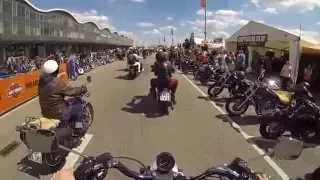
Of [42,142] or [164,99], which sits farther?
[164,99]

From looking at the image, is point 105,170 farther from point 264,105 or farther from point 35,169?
point 264,105

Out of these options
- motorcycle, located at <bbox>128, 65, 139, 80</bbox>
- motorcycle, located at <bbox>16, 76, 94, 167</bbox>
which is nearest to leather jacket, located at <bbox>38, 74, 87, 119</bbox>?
motorcycle, located at <bbox>16, 76, 94, 167</bbox>

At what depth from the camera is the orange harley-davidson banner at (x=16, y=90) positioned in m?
12.2

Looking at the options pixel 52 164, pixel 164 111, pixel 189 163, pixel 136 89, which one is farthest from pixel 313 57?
pixel 52 164

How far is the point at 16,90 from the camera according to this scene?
44.7 ft

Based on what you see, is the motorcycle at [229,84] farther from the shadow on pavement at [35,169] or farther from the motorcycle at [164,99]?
the shadow on pavement at [35,169]

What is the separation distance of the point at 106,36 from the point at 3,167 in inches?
4821

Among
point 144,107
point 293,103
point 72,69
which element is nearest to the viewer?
point 293,103

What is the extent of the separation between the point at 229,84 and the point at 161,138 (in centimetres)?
628

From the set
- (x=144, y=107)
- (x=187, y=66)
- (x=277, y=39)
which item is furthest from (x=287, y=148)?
(x=187, y=66)

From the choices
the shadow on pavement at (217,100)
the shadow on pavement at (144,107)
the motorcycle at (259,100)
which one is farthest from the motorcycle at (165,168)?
the shadow on pavement at (217,100)

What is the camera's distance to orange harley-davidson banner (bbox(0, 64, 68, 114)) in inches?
479

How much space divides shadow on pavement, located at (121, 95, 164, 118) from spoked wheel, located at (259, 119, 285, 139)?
3.53 meters

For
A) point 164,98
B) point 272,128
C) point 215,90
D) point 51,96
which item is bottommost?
point 272,128
